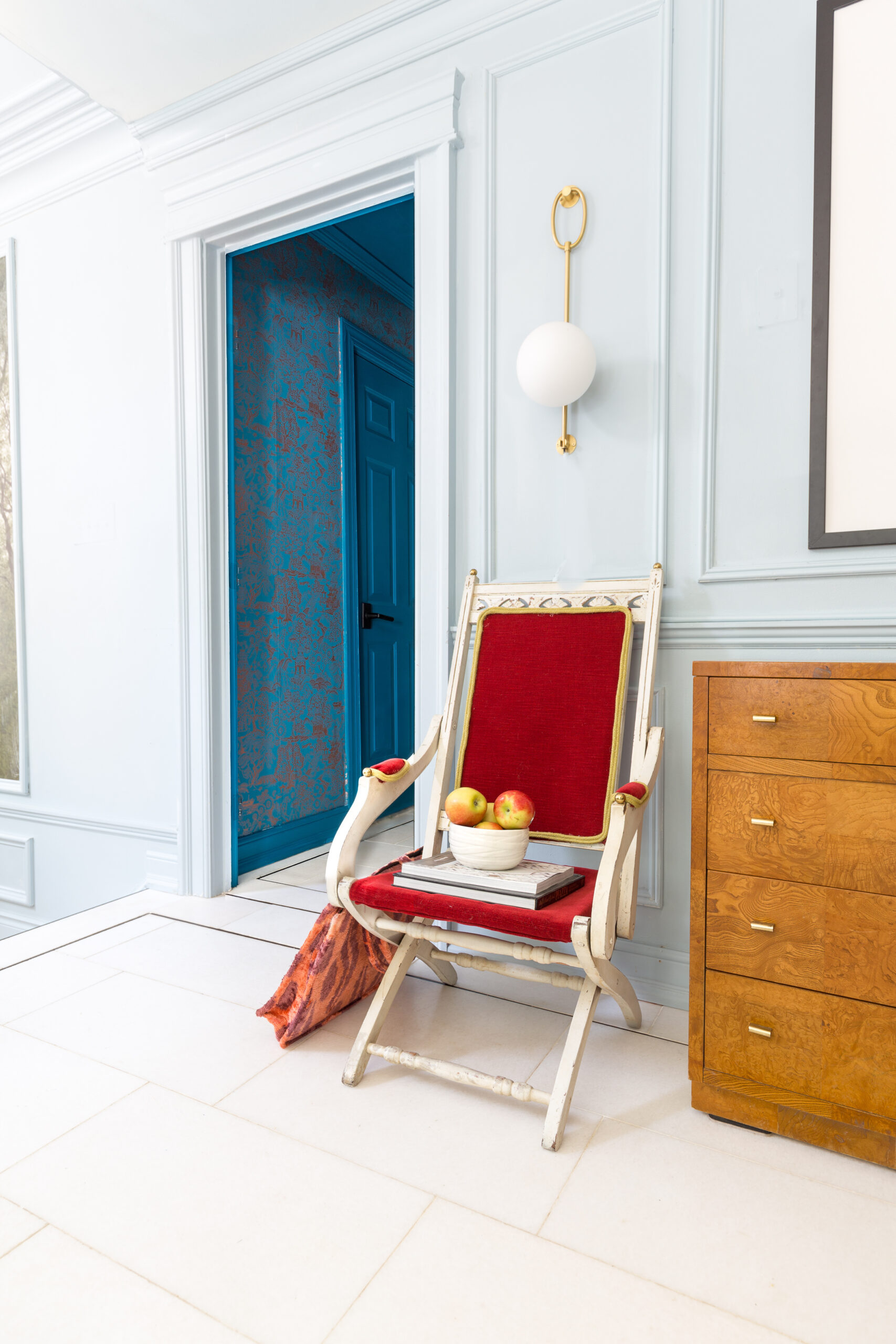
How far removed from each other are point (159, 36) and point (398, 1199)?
3238 millimetres

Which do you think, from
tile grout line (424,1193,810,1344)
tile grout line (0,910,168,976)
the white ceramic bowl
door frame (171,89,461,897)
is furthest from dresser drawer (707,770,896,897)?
tile grout line (0,910,168,976)

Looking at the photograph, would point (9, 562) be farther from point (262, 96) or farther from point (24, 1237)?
point (24, 1237)

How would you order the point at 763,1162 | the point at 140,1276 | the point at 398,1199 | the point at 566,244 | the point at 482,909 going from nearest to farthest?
the point at 140,1276
the point at 398,1199
the point at 763,1162
the point at 482,909
the point at 566,244

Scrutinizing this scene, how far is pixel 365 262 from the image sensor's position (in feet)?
12.8

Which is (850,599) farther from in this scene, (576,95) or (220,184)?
(220,184)

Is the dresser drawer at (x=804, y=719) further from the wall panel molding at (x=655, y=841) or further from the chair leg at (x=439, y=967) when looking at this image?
the chair leg at (x=439, y=967)

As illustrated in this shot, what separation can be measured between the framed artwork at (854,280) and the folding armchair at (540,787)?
0.49 m

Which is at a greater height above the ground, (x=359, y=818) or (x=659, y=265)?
(x=659, y=265)

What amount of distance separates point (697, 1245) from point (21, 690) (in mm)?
3302

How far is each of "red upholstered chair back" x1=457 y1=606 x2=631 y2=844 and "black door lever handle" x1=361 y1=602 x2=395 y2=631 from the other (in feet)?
6.03

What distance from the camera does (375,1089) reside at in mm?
1615

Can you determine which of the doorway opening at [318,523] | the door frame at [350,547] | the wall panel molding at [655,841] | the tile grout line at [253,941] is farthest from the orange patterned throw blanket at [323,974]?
the door frame at [350,547]

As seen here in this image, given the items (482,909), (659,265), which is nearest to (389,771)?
(482,909)

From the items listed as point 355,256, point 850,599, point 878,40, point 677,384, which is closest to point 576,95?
point 878,40
